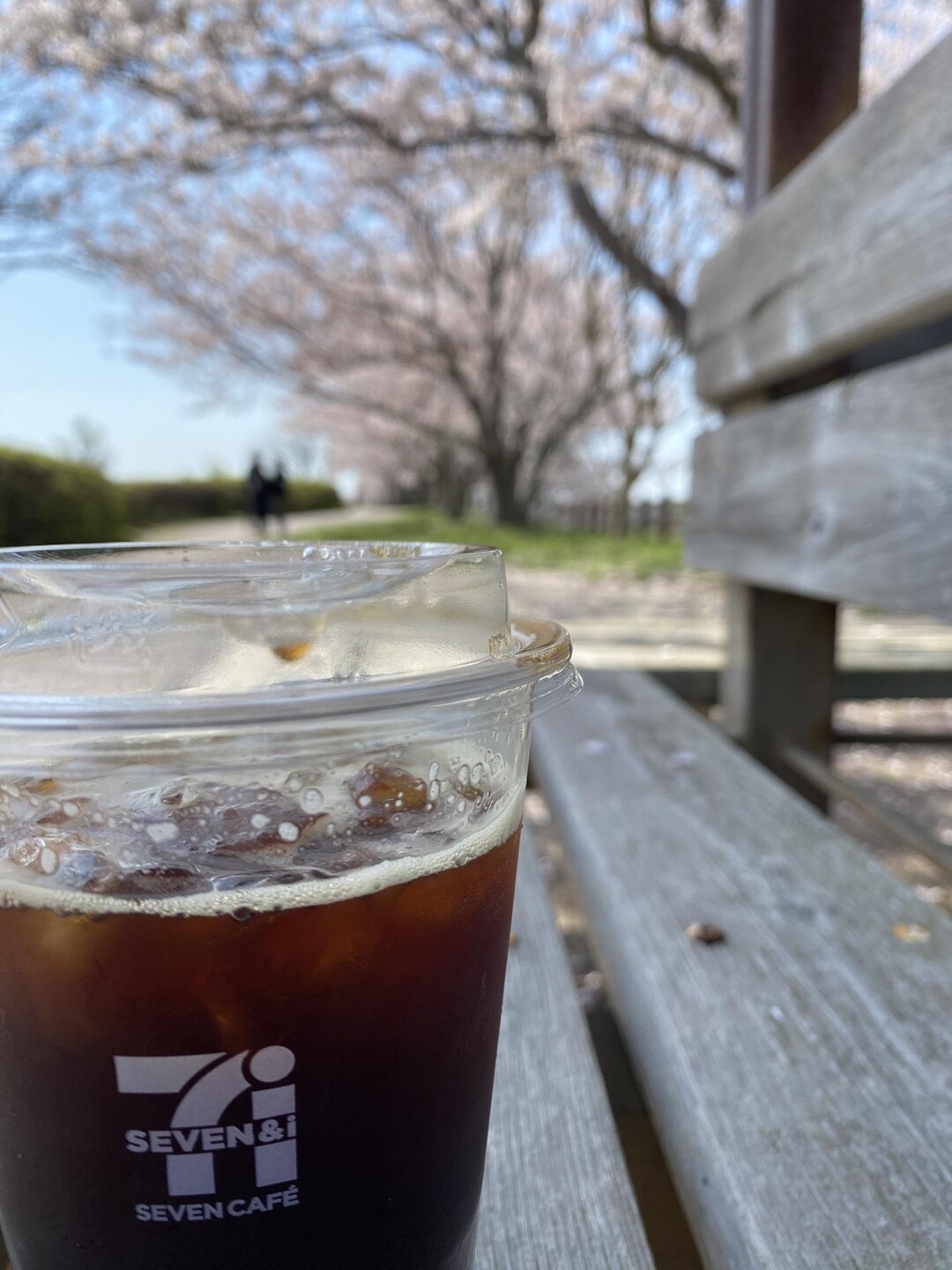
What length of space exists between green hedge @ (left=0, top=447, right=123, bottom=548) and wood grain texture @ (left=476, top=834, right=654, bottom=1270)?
1015 cm

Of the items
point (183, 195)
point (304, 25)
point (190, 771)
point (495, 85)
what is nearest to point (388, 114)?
point (304, 25)

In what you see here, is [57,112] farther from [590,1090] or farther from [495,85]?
[590,1090]

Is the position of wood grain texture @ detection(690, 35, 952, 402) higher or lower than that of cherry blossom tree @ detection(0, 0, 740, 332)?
lower

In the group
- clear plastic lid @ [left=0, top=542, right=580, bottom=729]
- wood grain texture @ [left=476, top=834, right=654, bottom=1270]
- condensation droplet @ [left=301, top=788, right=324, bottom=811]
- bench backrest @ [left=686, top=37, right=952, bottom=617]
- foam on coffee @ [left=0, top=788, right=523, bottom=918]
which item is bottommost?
wood grain texture @ [left=476, top=834, right=654, bottom=1270]

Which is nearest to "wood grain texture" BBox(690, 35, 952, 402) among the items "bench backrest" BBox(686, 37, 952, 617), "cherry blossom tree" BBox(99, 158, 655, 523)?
"bench backrest" BBox(686, 37, 952, 617)

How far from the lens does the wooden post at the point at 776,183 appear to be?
6.37ft

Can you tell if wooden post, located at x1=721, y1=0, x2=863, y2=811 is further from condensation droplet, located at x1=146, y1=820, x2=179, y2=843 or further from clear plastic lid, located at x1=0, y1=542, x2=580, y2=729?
condensation droplet, located at x1=146, y1=820, x2=179, y2=843

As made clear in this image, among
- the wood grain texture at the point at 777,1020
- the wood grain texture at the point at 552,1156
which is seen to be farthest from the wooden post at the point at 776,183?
the wood grain texture at the point at 552,1156

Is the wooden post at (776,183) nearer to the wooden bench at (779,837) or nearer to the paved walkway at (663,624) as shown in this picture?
the wooden bench at (779,837)

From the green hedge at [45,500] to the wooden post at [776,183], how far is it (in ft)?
30.5

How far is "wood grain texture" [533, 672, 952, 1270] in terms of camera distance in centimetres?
59

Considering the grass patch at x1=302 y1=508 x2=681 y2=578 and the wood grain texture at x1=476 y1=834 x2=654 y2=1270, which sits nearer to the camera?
the wood grain texture at x1=476 y1=834 x2=654 y2=1270

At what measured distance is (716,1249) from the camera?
0.61 meters

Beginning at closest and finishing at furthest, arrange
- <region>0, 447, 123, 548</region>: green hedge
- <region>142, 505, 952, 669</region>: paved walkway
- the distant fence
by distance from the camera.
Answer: <region>142, 505, 952, 669</region>: paved walkway < <region>0, 447, 123, 548</region>: green hedge < the distant fence
